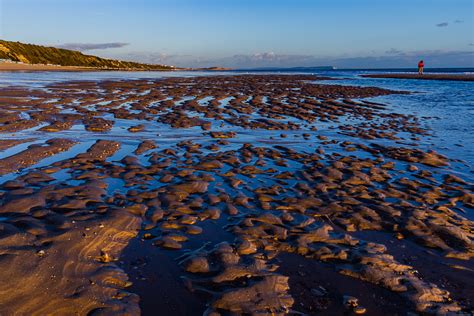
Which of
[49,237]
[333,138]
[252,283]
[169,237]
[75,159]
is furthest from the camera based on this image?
[333,138]

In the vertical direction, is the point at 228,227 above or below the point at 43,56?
below

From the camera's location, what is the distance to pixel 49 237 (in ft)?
16.8

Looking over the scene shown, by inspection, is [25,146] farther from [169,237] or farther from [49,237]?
[169,237]

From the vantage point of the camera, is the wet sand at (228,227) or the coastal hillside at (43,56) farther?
the coastal hillside at (43,56)

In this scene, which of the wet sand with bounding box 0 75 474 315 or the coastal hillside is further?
the coastal hillside

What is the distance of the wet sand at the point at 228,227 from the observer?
4164 millimetres

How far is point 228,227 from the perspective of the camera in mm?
5930

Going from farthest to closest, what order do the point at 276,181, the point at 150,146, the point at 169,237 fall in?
the point at 150,146, the point at 276,181, the point at 169,237

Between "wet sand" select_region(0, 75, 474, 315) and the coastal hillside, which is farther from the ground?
the coastal hillside

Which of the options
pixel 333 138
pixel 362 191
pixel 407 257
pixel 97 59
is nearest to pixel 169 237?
pixel 407 257

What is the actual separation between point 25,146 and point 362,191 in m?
8.77

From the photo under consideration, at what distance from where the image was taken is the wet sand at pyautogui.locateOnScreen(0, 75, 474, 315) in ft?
13.7

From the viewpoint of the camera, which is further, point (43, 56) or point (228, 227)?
point (43, 56)

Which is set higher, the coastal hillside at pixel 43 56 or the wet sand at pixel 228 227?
the coastal hillside at pixel 43 56
